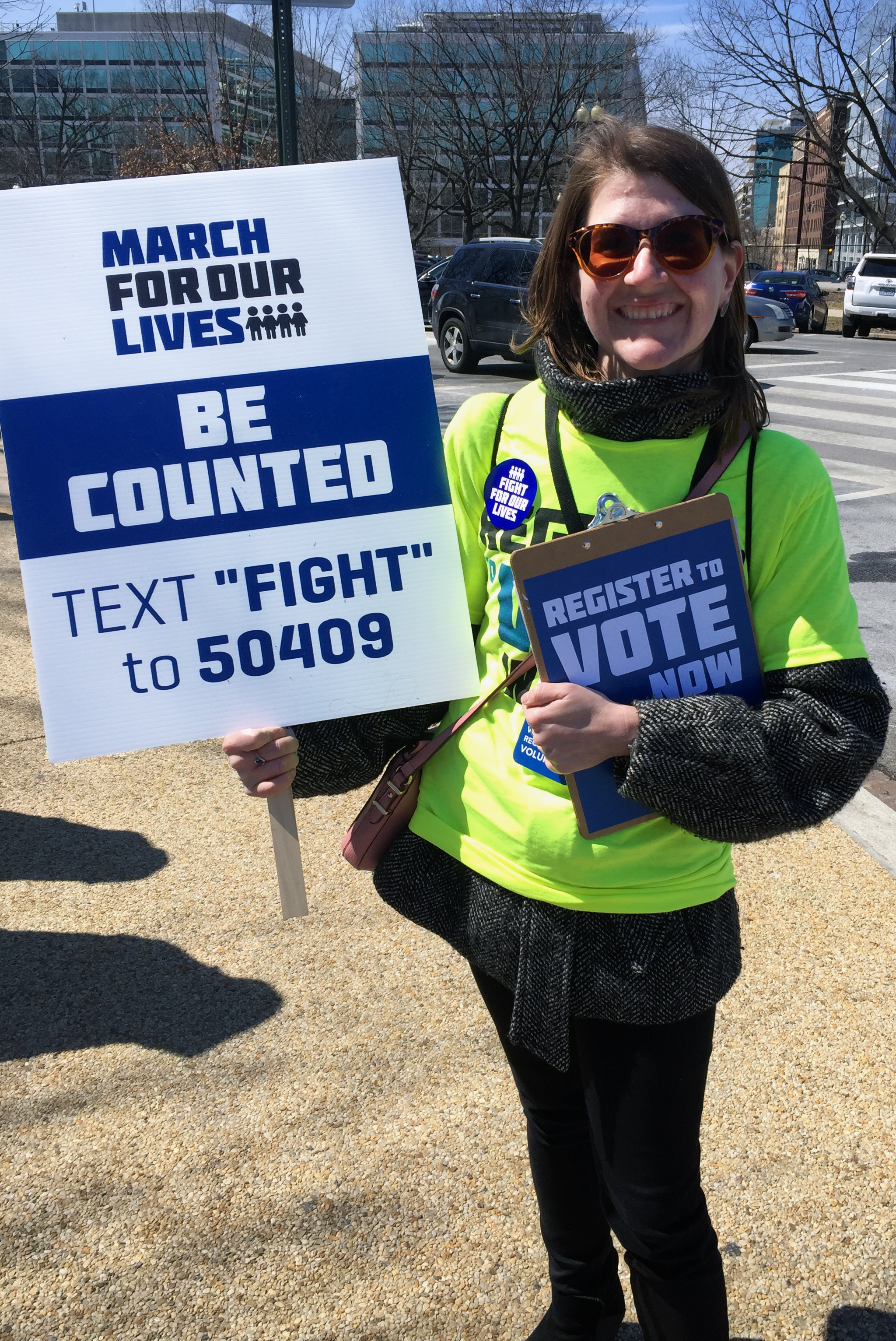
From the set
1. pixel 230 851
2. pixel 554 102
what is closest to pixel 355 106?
pixel 554 102

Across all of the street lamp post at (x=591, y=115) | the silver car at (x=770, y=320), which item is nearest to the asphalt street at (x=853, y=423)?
the silver car at (x=770, y=320)

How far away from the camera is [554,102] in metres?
38.7

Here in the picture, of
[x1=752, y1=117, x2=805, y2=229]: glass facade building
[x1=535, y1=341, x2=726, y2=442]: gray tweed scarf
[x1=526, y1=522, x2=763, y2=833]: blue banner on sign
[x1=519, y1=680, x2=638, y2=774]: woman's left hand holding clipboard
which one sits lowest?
[x1=519, y1=680, x2=638, y2=774]: woman's left hand holding clipboard

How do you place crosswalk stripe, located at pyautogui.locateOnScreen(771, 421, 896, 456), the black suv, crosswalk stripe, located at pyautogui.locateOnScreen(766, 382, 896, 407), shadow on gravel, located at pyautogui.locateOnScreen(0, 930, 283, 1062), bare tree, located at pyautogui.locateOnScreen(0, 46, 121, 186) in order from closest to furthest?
1. shadow on gravel, located at pyautogui.locateOnScreen(0, 930, 283, 1062)
2. crosswalk stripe, located at pyautogui.locateOnScreen(771, 421, 896, 456)
3. crosswalk stripe, located at pyautogui.locateOnScreen(766, 382, 896, 407)
4. the black suv
5. bare tree, located at pyautogui.locateOnScreen(0, 46, 121, 186)

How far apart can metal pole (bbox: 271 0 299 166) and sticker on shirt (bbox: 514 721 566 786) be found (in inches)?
203

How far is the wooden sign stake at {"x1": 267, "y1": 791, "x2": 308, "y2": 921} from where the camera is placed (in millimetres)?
1726

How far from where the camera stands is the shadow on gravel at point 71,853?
388 centimetres

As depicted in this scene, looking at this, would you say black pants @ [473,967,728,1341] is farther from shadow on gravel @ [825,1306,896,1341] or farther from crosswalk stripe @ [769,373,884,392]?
crosswalk stripe @ [769,373,884,392]

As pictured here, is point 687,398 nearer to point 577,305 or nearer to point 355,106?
point 577,305

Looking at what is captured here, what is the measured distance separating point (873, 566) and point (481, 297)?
11251 mm

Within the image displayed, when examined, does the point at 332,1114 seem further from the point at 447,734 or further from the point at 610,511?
the point at 610,511

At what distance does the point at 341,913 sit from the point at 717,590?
2359 millimetres

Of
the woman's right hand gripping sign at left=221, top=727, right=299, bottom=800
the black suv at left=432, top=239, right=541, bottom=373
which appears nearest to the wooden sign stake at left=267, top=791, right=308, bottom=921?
the woman's right hand gripping sign at left=221, top=727, right=299, bottom=800

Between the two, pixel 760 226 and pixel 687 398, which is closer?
pixel 687 398
